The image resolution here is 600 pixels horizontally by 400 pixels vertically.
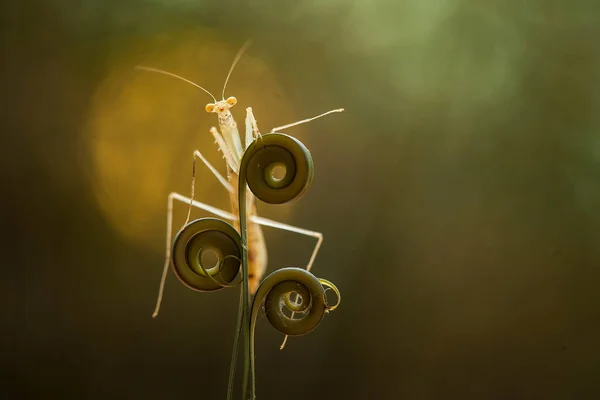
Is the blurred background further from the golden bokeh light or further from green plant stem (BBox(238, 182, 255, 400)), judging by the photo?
green plant stem (BBox(238, 182, 255, 400))

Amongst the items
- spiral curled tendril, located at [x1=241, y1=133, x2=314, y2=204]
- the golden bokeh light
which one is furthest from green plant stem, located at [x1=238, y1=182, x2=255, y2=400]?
the golden bokeh light

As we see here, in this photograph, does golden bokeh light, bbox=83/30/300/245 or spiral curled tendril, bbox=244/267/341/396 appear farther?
golden bokeh light, bbox=83/30/300/245

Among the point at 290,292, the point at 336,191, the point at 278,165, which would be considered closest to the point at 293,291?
the point at 290,292

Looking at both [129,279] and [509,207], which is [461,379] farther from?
[129,279]

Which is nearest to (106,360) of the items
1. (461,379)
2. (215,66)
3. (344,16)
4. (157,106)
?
(157,106)

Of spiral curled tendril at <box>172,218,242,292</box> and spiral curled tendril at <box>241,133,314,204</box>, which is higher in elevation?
spiral curled tendril at <box>241,133,314,204</box>

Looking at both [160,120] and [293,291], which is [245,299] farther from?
[160,120]

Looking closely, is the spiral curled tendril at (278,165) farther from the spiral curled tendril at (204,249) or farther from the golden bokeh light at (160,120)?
the golden bokeh light at (160,120)
